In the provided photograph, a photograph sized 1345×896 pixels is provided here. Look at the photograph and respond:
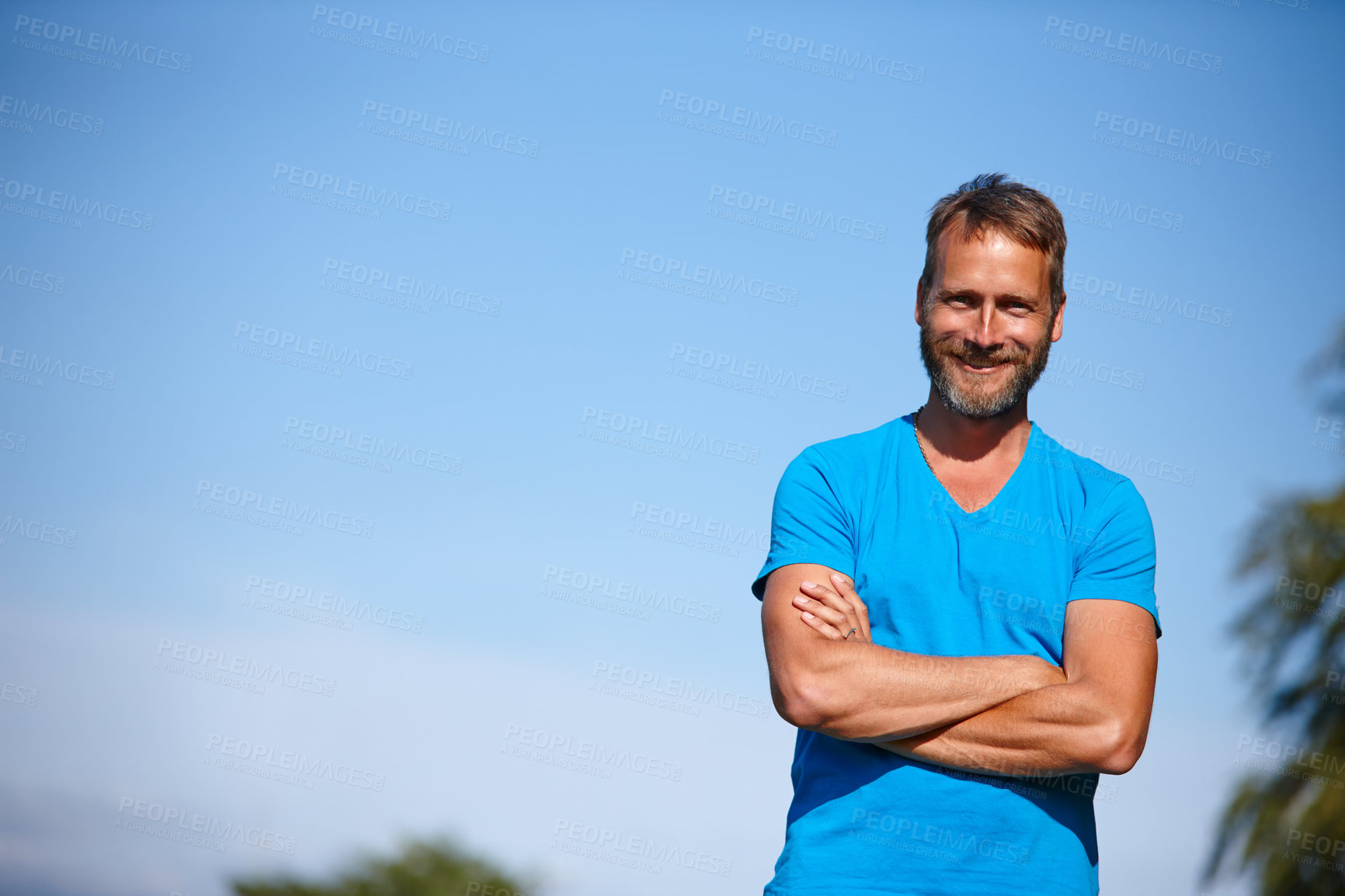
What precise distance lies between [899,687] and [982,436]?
104 cm

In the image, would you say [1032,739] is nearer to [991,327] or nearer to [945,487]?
[945,487]

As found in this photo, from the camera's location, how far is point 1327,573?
1306cm

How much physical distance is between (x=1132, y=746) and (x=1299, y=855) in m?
11.2

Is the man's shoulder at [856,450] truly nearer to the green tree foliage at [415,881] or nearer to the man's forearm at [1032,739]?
the man's forearm at [1032,739]

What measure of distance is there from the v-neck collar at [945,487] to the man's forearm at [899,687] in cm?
52

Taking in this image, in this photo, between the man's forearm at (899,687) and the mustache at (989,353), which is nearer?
the man's forearm at (899,687)

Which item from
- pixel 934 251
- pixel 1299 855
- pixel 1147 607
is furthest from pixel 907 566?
pixel 1299 855

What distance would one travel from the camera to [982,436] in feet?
12.4

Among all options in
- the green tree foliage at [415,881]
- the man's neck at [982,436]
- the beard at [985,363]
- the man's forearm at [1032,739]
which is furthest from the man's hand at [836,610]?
the green tree foliage at [415,881]

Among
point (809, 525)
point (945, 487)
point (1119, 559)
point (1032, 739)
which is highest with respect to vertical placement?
point (945, 487)

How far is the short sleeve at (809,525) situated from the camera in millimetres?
3576

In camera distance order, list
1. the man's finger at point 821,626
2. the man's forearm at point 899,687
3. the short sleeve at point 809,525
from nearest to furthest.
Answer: the man's forearm at point 899,687
the man's finger at point 821,626
the short sleeve at point 809,525

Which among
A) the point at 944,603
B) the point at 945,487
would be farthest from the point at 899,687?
the point at 945,487

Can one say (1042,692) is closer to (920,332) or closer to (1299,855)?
(920,332)
